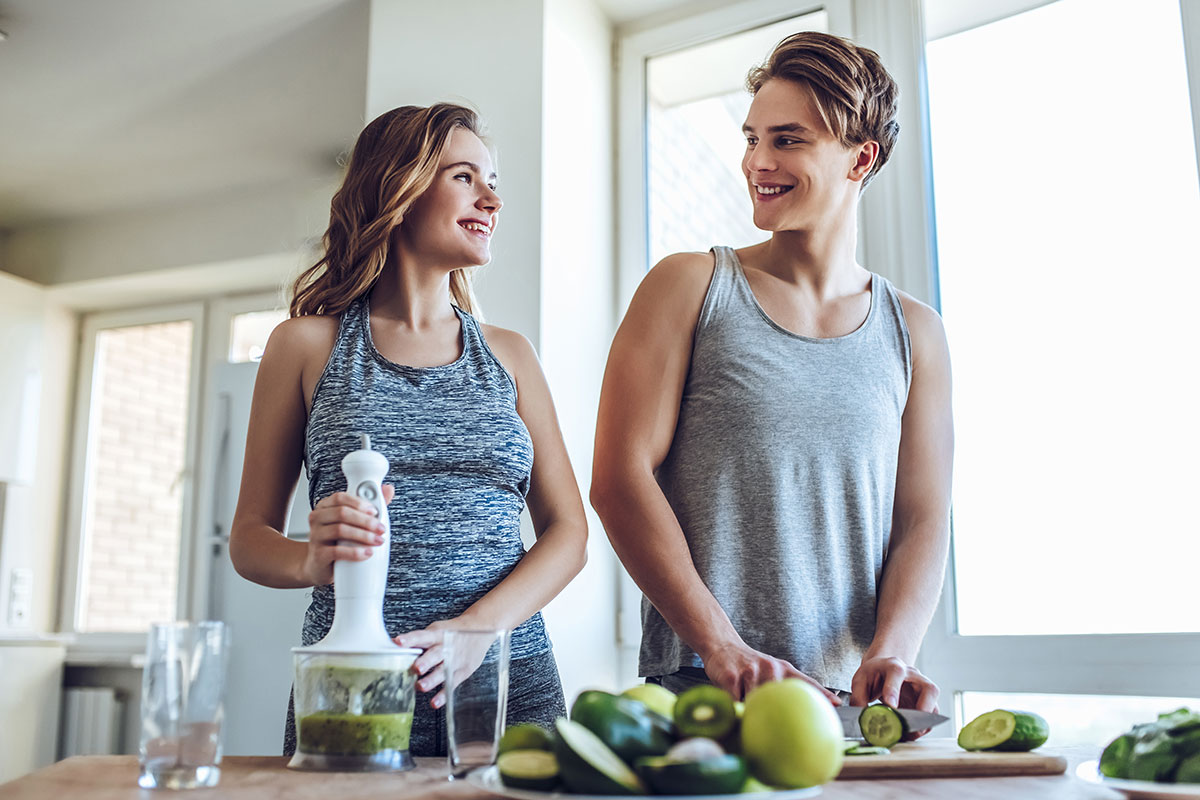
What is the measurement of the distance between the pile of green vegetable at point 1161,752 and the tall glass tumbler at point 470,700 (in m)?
0.41

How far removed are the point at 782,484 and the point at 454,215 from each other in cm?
54

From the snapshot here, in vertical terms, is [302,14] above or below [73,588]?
above

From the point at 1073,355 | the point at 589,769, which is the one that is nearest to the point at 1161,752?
the point at 589,769

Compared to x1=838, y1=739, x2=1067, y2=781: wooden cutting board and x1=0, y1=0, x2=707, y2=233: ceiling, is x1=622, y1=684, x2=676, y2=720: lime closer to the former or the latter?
x1=838, y1=739, x2=1067, y2=781: wooden cutting board

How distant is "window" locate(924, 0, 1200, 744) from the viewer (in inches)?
78.0

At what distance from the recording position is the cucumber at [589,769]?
0.58 m

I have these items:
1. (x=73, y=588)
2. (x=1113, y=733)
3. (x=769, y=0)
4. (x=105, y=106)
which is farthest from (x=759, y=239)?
(x=73, y=588)

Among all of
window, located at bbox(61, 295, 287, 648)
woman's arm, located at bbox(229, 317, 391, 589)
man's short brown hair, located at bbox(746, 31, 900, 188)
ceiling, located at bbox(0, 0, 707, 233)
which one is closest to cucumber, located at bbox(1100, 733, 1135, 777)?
woman's arm, located at bbox(229, 317, 391, 589)

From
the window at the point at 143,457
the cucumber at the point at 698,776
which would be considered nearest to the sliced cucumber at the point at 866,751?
the cucumber at the point at 698,776

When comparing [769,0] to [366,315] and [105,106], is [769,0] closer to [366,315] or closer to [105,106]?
[366,315]

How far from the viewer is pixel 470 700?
742 mm

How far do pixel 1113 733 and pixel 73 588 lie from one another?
3874 mm

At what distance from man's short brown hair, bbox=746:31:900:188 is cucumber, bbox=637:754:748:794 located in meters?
0.96

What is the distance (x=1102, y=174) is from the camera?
2.14m
